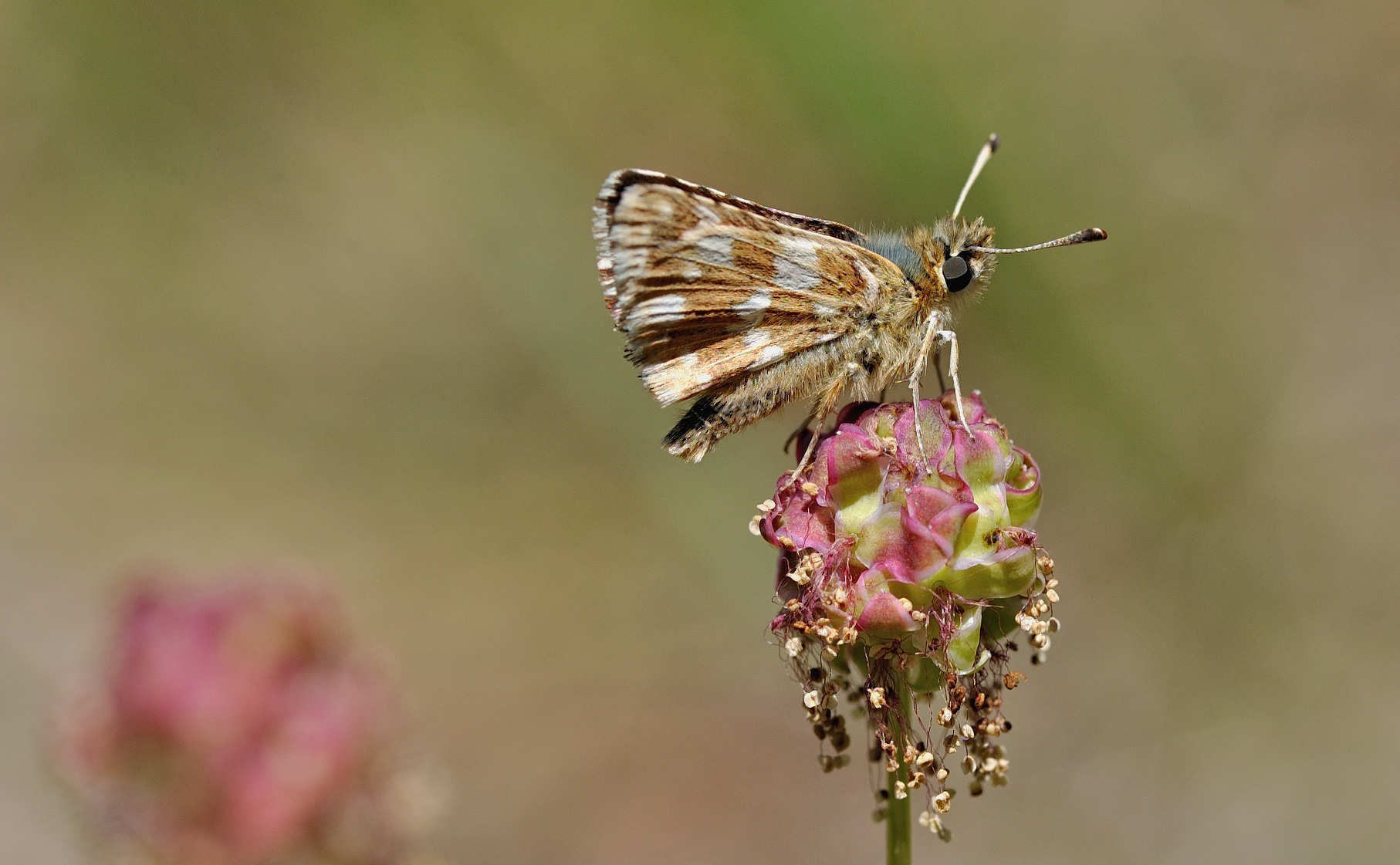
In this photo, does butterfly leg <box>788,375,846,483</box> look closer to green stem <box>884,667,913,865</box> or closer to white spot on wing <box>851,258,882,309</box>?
white spot on wing <box>851,258,882,309</box>

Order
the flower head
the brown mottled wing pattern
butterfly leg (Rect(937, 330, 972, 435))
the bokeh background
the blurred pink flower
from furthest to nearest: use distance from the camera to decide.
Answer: the bokeh background
the brown mottled wing pattern
butterfly leg (Rect(937, 330, 972, 435))
the flower head
the blurred pink flower

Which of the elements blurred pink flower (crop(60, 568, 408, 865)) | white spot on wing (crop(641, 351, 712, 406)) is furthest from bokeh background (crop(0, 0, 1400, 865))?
blurred pink flower (crop(60, 568, 408, 865))

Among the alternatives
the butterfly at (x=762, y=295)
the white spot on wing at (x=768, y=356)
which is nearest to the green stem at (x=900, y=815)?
the butterfly at (x=762, y=295)

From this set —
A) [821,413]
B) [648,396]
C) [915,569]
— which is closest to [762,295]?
[821,413]

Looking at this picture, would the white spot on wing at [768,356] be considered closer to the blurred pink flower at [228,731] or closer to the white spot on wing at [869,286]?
the white spot on wing at [869,286]

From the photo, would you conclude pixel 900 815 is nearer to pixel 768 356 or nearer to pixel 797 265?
pixel 768 356

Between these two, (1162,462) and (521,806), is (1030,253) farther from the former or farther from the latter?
(521,806)
